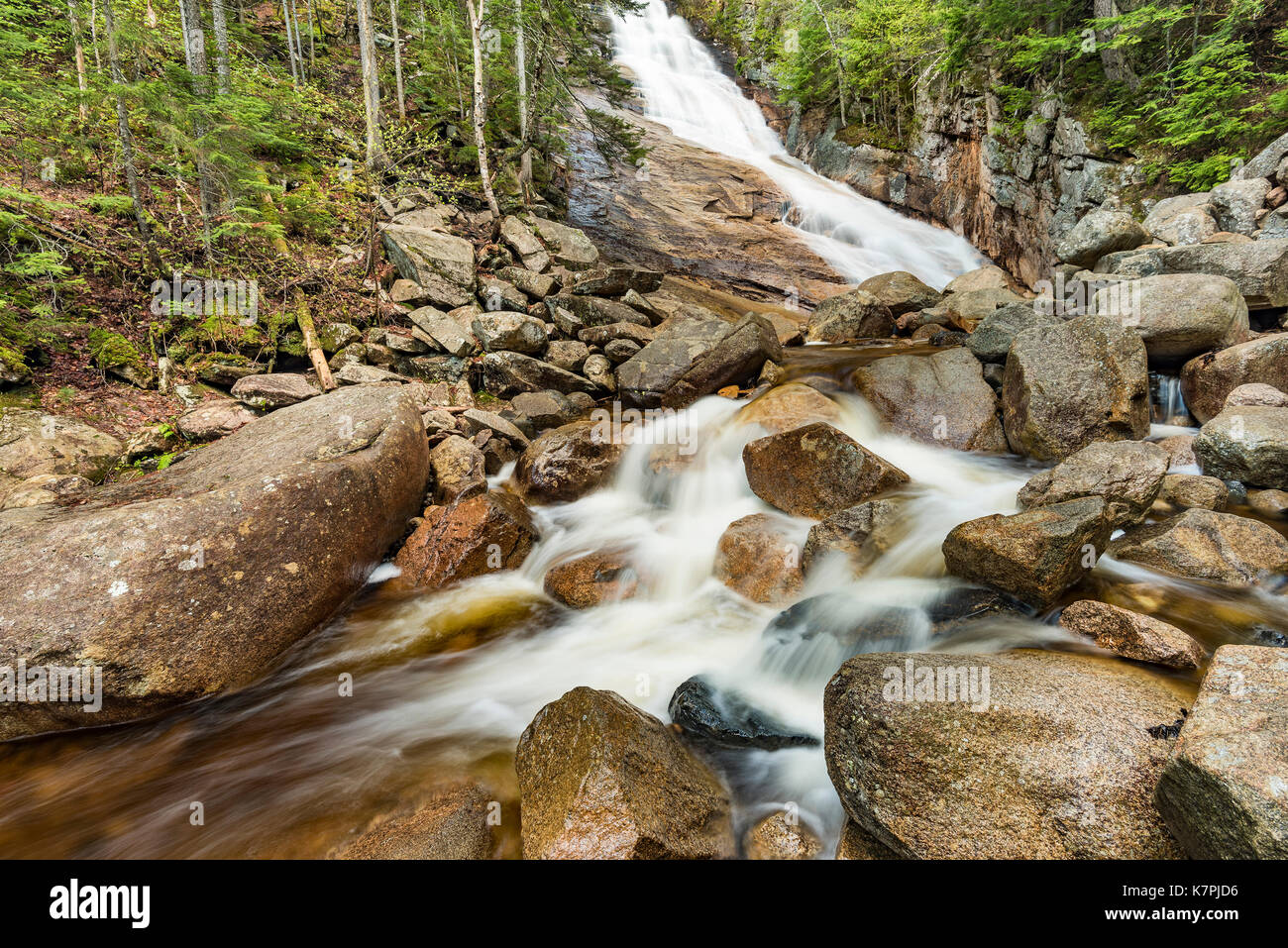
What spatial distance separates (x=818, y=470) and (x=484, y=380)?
6259mm

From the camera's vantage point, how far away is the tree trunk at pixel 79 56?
9.24 metres

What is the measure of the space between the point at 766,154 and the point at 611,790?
2926cm

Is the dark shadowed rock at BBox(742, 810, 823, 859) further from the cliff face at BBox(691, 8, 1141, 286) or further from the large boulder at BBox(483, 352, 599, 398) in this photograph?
the cliff face at BBox(691, 8, 1141, 286)

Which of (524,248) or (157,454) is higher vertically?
(524,248)

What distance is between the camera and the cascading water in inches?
677

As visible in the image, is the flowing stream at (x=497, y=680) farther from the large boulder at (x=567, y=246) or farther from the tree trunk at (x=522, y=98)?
the tree trunk at (x=522, y=98)

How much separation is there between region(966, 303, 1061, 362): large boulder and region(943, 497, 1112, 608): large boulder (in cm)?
439

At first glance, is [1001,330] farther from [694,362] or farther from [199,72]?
[199,72]

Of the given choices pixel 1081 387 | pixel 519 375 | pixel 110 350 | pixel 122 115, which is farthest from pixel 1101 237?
pixel 122 115

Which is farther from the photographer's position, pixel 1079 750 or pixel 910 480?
pixel 910 480

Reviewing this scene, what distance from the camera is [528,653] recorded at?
5.07 metres
